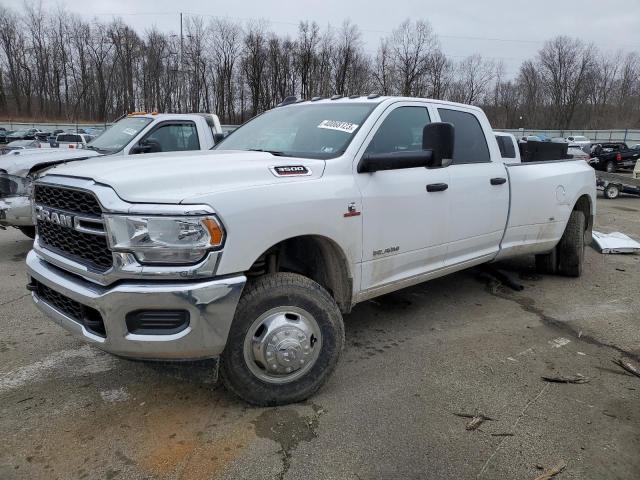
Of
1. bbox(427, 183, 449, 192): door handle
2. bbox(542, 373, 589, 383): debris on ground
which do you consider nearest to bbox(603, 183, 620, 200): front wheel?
bbox(427, 183, 449, 192): door handle

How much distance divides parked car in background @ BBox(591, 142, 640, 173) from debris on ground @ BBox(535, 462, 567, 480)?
2777 centimetres

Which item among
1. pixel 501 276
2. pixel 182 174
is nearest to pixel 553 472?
pixel 182 174

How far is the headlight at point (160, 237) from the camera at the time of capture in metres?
2.43

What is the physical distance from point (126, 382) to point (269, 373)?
1.11m

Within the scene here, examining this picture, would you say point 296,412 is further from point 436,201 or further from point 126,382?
point 436,201

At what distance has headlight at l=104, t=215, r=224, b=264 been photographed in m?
2.43

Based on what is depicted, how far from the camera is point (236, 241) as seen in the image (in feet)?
8.49

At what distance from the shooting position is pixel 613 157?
2656 cm

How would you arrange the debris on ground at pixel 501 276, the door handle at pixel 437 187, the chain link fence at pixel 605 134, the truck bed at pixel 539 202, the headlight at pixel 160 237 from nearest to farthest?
the headlight at pixel 160 237, the door handle at pixel 437 187, the truck bed at pixel 539 202, the debris on ground at pixel 501 276, the chain link fence at pixel 605 134

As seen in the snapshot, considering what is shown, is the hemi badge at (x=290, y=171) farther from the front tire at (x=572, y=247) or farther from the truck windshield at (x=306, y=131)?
the front tire at (x=572, y=247)

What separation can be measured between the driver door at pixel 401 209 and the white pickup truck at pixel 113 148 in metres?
3.09

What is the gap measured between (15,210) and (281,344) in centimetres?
545

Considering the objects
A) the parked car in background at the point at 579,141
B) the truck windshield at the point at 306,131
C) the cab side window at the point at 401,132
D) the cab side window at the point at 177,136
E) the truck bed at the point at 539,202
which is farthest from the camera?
the parked car in background at the point at 579,141

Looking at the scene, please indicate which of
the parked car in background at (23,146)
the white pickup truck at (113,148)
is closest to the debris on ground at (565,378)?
the white pickup truck at (113,148)
